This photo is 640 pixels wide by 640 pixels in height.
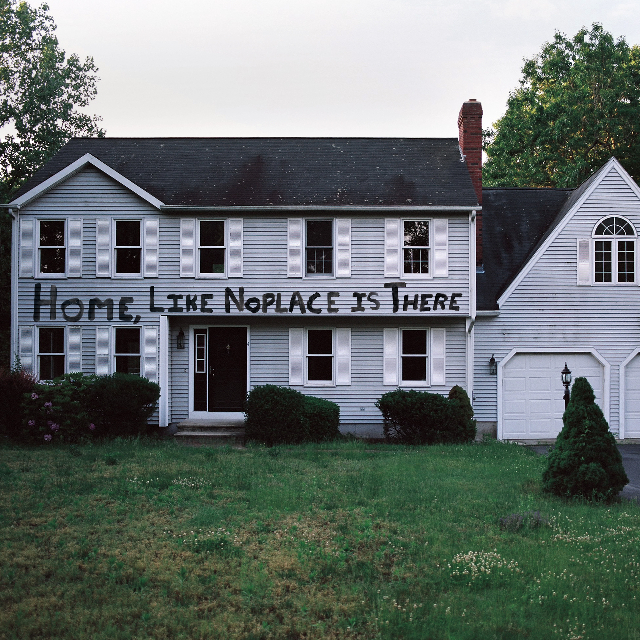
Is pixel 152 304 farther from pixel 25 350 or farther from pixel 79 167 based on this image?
pixel 79 167

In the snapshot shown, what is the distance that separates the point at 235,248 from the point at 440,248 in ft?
18.6

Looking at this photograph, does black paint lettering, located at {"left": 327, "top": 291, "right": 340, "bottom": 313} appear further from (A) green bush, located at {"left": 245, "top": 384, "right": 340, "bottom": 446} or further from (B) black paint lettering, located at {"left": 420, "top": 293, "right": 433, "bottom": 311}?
(A) green bush, located at {"left": 245, "top": 384, "right": 340, "bottom": 446}

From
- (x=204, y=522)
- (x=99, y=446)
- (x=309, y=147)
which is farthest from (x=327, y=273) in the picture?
(x=204, y=522)

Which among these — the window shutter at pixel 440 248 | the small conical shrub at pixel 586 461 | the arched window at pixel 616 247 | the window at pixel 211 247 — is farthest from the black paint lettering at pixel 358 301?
the small conical shrub at pixel 586 461

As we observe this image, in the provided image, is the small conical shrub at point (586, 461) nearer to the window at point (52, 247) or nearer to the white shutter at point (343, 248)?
the white shutter at point (343, 248)

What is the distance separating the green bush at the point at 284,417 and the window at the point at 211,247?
13.1 feet

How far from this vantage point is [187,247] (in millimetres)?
17016

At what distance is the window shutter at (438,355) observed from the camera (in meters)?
17.2

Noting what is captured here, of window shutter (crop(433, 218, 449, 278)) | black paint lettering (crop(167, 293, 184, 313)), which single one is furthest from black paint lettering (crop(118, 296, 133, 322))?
window shutter (crop(433, 218, 449, 278))

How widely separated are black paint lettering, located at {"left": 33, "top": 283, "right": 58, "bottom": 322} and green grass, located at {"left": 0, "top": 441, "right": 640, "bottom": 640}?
6.54 metres

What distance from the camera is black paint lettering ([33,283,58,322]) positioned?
55.5ft

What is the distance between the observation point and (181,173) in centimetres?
1809

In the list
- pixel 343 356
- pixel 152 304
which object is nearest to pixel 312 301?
pixel 343 356

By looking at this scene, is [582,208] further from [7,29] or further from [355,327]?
[7,29]
